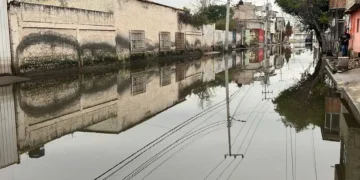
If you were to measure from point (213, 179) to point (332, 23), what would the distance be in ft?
109

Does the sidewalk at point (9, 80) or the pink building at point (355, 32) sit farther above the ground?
the pink building at point (355, 32)

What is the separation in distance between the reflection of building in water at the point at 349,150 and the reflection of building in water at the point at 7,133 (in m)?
5.02

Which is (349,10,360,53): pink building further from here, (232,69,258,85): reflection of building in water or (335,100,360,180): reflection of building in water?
(335,100,360,180): reflection of building in water

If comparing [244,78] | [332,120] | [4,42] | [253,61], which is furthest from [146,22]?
[332,120]

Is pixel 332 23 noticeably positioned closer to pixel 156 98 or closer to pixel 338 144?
pixel 156 98

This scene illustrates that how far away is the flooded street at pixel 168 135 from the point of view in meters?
5.74

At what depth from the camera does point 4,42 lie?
53.3 ft

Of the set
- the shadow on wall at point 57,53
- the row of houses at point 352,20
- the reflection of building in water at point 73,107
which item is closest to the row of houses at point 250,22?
the row of houses at point 352,20

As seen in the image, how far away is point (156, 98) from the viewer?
12773 millimetres

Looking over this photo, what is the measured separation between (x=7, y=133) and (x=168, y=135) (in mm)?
3381

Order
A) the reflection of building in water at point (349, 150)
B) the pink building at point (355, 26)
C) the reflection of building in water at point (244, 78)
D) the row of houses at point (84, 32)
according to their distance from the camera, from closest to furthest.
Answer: the reflection of building in water at point (349, 150) → the row of houses at point (84, 32) → the reflection of building in water at point (244, 78) → the pink building at point (355, 26)

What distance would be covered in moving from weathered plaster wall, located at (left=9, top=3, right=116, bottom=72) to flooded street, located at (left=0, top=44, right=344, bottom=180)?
431 cm

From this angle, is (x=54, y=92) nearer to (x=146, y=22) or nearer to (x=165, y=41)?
(x=146, y=22)

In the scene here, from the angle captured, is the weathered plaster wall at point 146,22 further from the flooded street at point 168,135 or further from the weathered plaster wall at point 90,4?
the flooded street at point 168,135
